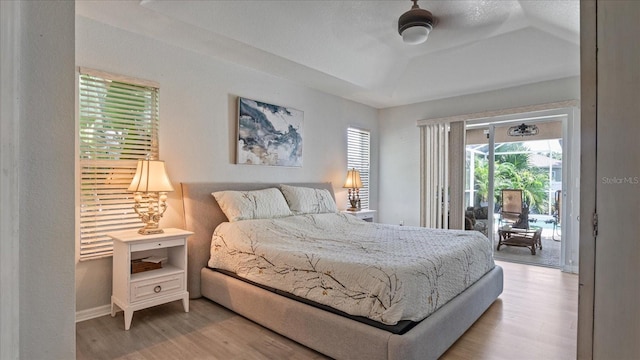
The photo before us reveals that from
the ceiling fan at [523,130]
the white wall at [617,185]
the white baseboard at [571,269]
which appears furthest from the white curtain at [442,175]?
the white wall at [617,185]

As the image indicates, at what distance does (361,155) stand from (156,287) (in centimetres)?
381

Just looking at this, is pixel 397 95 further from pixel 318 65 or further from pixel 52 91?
pixel 52 91

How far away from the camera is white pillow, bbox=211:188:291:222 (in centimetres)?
321

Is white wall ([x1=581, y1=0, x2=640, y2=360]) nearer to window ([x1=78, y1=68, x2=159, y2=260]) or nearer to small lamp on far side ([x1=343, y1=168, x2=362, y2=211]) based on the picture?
window ([x1=78, y1=68, x2=159, y2=260])

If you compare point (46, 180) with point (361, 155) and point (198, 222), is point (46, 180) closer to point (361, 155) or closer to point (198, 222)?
point (198, 222)

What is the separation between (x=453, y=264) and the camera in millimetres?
2365

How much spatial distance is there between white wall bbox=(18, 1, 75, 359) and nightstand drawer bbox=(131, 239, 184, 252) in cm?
187

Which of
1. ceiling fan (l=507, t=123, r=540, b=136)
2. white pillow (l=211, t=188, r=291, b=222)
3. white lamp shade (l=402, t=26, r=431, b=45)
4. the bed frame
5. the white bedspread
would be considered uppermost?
white lamp shade (l=402, t=26, r=431, b=45)

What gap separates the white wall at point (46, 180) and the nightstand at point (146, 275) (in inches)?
72.9

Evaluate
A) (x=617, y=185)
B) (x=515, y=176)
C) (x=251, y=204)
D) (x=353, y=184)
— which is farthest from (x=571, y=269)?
(x=617, y=185)

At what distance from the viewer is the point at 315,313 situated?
7.05ft

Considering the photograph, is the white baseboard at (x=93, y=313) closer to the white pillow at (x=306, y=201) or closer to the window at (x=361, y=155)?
the white pillow at (x=306, y=201)

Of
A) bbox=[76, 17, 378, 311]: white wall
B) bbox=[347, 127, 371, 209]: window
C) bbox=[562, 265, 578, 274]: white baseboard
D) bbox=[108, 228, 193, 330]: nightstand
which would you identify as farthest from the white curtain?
bbox=[108, 228, 193, 330]: nightstand

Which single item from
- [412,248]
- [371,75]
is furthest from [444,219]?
[412,248]
